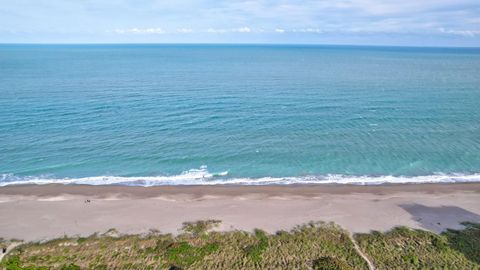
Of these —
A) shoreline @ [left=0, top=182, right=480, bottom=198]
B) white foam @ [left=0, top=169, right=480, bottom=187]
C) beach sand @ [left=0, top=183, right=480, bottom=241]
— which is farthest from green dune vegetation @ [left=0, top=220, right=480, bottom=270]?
white foam @ [left=0, top=169, right=480, bottom=187]

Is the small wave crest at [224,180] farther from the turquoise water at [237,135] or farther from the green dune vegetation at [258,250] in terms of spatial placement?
the green dune vegetation at [258,250]

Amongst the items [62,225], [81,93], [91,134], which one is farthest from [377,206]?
[81,93]

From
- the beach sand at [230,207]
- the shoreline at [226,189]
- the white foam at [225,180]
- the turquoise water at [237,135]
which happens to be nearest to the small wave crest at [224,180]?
the white foam at [225,180]

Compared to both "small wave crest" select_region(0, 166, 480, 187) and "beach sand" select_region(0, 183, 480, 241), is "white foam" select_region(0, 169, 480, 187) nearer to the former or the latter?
"small wave crest" select_region(0, 166, 480, 187)

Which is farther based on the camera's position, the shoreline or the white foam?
the white foam

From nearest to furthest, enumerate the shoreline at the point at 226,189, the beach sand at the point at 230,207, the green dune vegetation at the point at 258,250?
the green dune vegetation at the point at 258,250, the beach sand at the point at 230,207, the shoreline at the point at 226,189

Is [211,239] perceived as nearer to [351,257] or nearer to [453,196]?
[351,257]

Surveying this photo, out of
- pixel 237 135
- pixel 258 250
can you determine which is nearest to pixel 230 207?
pixel 258 250
